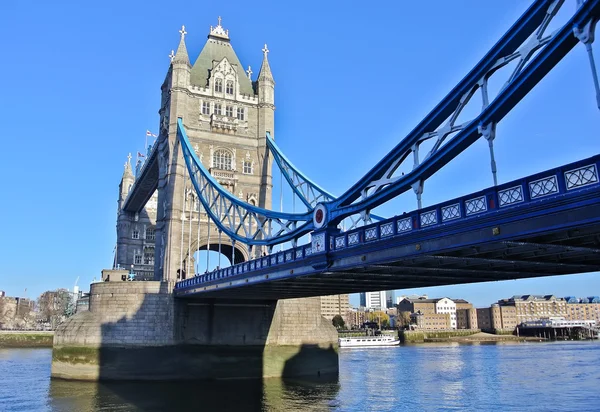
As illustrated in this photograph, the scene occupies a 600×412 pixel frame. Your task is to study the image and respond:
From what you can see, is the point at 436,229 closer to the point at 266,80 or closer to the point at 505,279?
the point at 505,279

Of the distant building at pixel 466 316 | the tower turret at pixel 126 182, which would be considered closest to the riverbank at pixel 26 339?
the tower turret at pixel 126 182

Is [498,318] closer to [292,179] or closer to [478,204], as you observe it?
[292,179]

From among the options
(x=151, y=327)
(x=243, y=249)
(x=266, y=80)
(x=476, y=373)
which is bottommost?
(x=476, y=373)

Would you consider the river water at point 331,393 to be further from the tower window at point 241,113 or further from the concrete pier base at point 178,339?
the tower window at point 241,113

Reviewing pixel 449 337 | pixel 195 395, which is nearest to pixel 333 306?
pixel 449 337

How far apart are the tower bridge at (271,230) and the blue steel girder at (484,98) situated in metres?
0.04

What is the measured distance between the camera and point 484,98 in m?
16.1

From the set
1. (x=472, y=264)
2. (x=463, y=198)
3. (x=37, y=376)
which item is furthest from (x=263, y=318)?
(x=463, y=198)

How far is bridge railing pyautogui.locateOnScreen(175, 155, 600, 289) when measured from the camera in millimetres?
11688

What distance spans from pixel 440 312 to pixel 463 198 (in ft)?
502

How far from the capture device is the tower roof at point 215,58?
4934 cm

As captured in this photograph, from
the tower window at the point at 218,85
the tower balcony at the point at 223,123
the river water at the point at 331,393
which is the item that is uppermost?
the tower window at the point at 218,85

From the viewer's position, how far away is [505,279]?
73.3 feet

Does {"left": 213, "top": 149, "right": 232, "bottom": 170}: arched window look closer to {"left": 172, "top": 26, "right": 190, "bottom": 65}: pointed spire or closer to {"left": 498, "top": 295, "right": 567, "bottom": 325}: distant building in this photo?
{"left": 172, "top": 26, "right": 190, "bottom": 65}: pointed spire
